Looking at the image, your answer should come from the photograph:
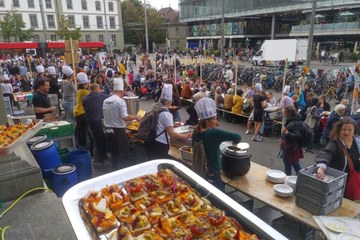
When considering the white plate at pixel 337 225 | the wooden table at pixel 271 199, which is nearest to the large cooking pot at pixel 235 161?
the wooden table at pixel 271 199

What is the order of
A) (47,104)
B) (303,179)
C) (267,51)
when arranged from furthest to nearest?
1. (267,51)
2. (47,104)
3. (303,179)

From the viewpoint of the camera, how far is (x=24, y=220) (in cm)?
317

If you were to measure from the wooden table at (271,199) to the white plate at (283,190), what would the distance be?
50mm

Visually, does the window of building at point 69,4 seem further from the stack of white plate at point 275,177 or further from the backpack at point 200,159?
the stack of white plate at point 275,177

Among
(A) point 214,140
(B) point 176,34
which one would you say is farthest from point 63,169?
(B) point 176,34

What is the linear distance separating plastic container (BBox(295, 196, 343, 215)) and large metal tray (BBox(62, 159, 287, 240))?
4.75 feet

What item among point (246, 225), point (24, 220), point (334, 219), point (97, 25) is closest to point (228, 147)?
point (334, 219)

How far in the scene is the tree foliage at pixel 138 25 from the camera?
187 ft

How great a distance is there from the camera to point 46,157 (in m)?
4.54

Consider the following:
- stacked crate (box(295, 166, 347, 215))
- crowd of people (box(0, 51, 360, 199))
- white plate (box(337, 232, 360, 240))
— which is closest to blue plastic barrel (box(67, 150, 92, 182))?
crowd of people (box(0, 51, 360, 199))

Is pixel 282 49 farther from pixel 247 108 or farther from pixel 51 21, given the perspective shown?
pixel 51 21

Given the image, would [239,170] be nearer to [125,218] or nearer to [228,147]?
[228,147]

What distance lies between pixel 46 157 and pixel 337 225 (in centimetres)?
421

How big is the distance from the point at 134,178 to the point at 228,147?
1.83 m
